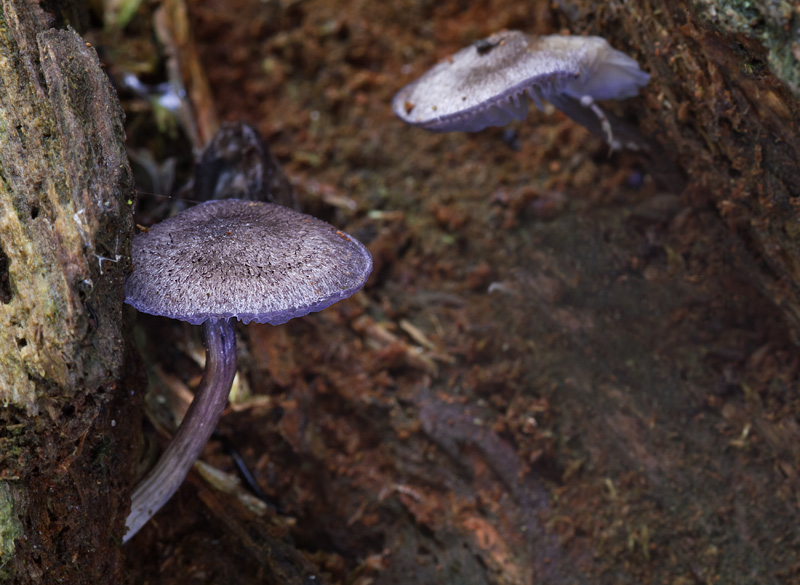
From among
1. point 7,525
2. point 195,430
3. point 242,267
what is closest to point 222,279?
point 242,267

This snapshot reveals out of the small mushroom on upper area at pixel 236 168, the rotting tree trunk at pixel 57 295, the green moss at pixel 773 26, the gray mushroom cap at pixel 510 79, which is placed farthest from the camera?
the small mushroom on upper area at pixel 236 168

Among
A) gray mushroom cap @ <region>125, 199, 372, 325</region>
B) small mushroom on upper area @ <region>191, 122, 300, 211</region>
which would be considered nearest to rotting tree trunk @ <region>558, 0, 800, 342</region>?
gray mushroom cap @ <region>125, 199, 372, 325</region>

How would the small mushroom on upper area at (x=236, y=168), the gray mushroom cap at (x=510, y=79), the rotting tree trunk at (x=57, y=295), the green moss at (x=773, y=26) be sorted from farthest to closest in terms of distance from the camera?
the small mushroom on upper area at (x=236, y=168) → the gray mushroom cap at (x=510, y=79) → the rotting tree trunk at (x=57, y=295) → the green moss at (x=773, y=26)

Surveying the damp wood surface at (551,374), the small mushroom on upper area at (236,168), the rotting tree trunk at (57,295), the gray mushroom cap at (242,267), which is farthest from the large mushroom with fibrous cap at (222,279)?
the small mushroom on upper area at (236,168)

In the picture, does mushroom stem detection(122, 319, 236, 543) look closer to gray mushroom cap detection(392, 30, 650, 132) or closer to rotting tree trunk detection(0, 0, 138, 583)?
rotting tree trunk detection(0, 0, 138, 583)

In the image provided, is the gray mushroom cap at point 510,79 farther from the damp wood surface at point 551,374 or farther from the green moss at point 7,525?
the green moss at point 7,525

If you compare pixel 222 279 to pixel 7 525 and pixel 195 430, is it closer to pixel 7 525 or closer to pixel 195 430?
pixel 195 430

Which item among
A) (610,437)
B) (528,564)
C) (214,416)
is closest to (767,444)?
(610,437)
